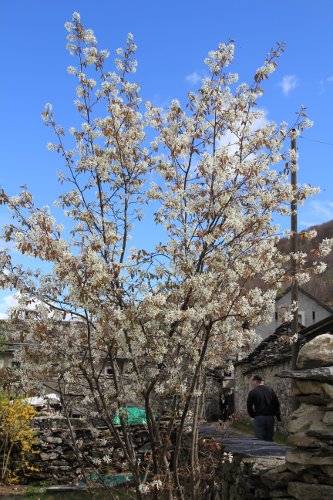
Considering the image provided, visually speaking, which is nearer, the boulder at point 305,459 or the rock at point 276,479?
the boulder at point 305,459

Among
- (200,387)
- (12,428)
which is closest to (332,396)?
(200,387)

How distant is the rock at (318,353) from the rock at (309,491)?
105 centimetres

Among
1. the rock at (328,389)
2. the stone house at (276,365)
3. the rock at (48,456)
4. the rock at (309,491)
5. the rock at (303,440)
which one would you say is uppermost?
the stone house at (276,365)

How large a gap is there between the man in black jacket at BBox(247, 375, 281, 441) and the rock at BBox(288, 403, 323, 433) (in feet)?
14.7

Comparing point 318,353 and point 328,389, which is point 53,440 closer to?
point 318,353

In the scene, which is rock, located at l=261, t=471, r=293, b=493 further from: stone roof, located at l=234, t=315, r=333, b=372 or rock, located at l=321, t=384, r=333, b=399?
stone roof, located at l=234, t=315, r=333, b=372

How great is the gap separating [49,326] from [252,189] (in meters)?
2.32

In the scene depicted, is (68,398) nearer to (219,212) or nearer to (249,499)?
(249,499)

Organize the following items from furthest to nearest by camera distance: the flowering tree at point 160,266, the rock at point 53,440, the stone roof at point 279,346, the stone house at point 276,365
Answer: the stone roof at point 279,346
the stone house at point 276,365
the rock at point 53,440
the flowering tree at point 160,266

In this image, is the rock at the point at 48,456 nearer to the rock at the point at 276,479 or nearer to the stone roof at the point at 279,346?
the stone roof at the point at 279,346

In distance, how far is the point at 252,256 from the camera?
5758 mm

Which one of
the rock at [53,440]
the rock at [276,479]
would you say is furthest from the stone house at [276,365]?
the rock at [276,479]

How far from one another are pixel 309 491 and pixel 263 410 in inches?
185

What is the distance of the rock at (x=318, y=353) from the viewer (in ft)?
18.2
